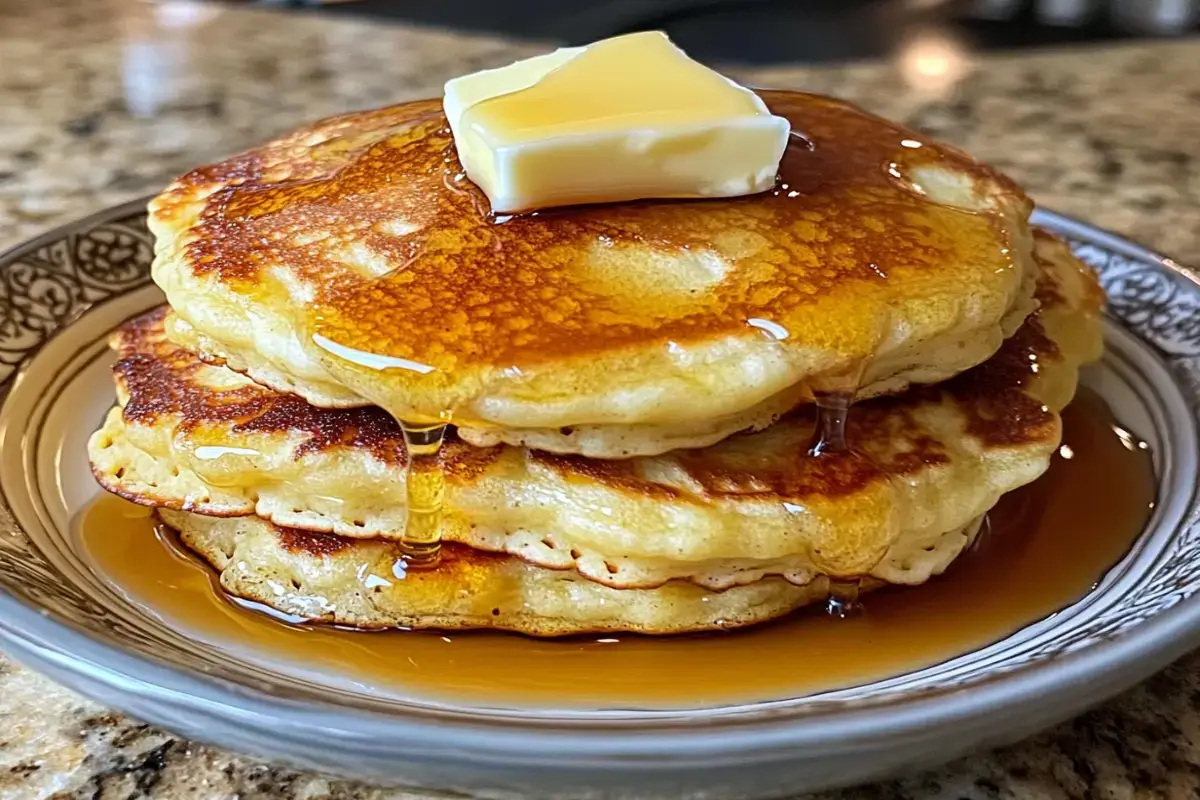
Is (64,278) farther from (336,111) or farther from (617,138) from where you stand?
(336,111)

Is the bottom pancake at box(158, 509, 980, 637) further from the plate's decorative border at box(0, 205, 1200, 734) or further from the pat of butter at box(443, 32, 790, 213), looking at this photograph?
the pat of butter at box(443, 32, 790, 213)

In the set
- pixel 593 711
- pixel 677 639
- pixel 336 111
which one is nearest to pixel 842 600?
pixel 677 639

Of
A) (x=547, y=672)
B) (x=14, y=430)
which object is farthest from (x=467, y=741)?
(x=14, y=430)

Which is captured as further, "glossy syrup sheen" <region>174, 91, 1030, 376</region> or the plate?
"glossy syrup sheen" <region>174, 91, 1030, 376</region>

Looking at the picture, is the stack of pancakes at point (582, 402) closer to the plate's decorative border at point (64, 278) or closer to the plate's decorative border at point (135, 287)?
the plate's decorative border at point (135, 287)

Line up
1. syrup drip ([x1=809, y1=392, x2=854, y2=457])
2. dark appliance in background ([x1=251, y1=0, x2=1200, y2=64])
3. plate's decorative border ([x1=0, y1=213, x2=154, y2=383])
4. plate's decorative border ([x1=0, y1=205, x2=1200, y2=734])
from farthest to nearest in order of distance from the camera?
dark appliance in background ([x1=251, y1=0, x2=1200, y2=64]) < plate's decorative border ([x1=0, y1=213, x2=154, y2=383]) < syrup drip ([x1=809, y1=392, x2=854, y2=457]) < plate's decorative border ([x1=0, y1=205, x2=1200, y2=734])

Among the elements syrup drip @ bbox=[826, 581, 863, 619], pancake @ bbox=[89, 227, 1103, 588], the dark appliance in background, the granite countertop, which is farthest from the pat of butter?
the dark appliance in background
